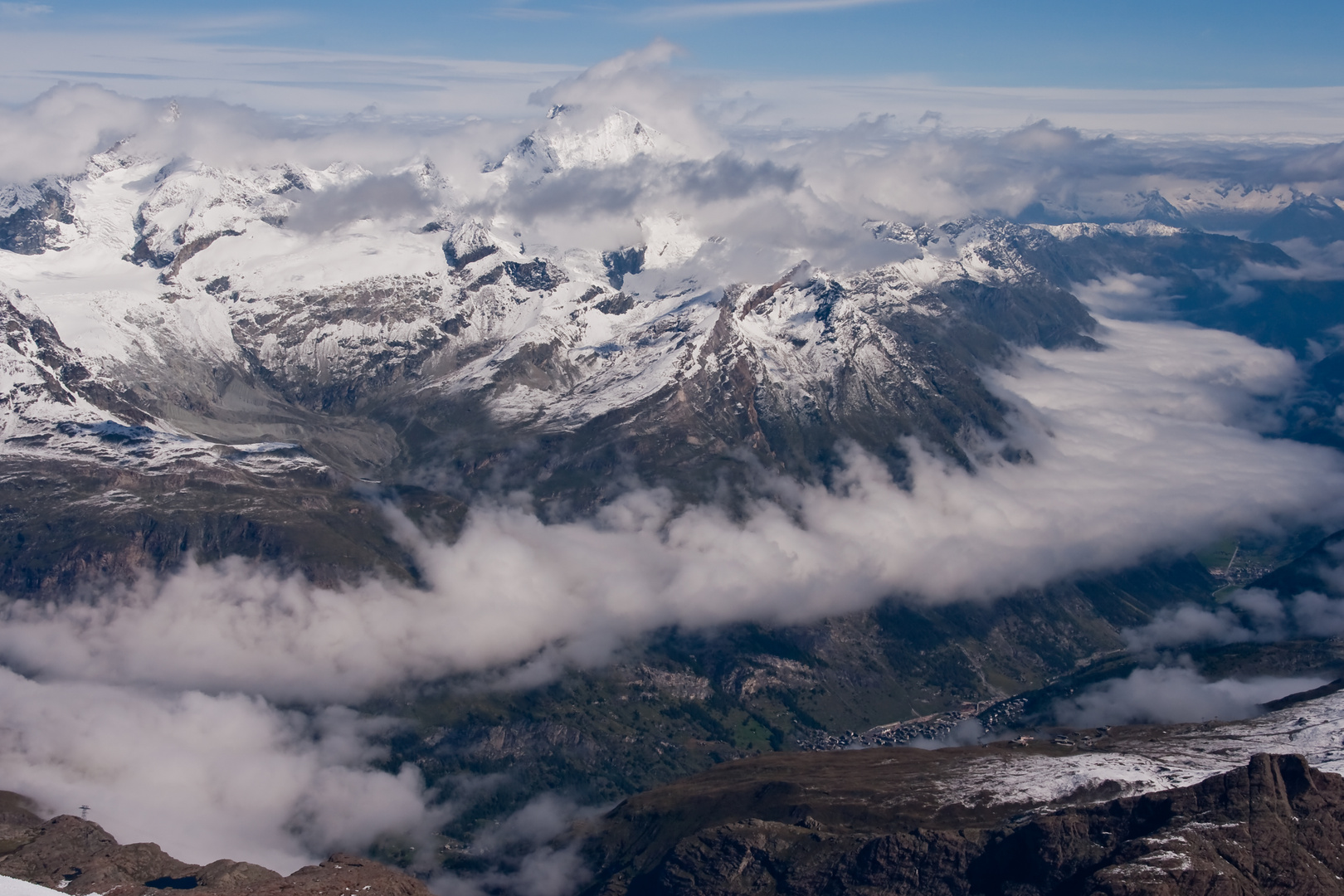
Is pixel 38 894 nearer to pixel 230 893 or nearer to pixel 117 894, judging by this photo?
pixel 230 893

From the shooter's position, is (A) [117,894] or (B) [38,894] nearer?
(B) [38,894]

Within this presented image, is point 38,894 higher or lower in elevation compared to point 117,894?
higher

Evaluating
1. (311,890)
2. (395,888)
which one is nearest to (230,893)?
(311,890)

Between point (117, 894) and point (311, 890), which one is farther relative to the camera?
point (117, 894)

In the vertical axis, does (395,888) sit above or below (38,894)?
below

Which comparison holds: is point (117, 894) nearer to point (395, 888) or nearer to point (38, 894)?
point (395, 888)

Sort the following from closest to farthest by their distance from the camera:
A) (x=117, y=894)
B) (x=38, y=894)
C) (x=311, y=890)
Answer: (x=38, y=894) < (x=311, y=890) < (x=117, y=894)

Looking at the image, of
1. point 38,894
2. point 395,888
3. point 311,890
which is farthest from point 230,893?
point 38,894

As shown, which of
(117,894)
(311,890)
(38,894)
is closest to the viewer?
(38,894)

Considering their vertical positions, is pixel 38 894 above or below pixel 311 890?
above

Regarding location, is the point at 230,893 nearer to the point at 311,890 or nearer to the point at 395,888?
the point at 311,890

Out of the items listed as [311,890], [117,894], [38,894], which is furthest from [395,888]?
[38,894]
